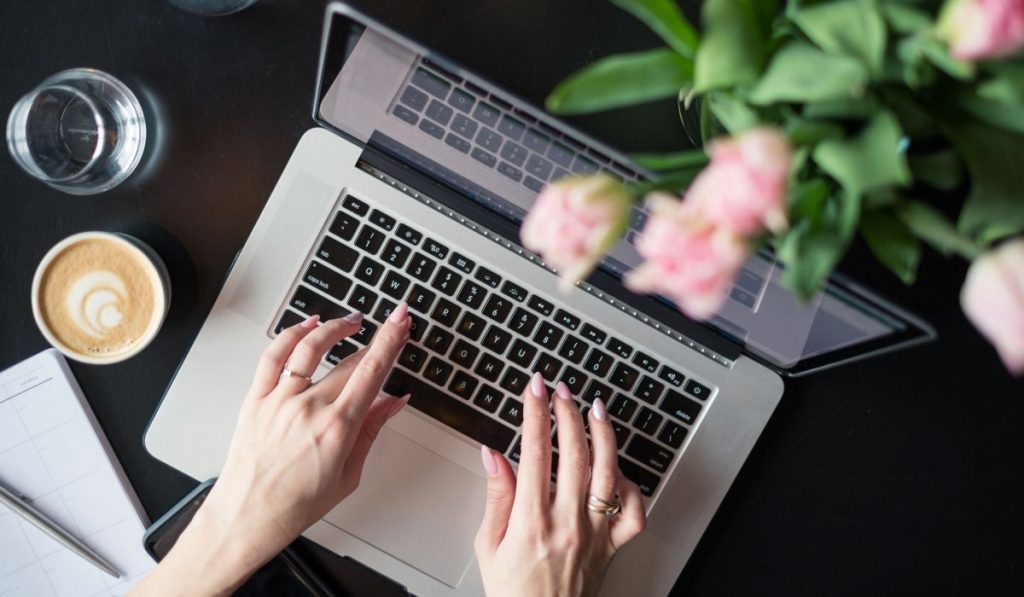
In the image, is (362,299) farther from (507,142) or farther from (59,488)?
(59,488)

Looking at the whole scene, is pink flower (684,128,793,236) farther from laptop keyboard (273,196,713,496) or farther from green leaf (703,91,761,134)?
laptop keyboard (273,196,713,496)

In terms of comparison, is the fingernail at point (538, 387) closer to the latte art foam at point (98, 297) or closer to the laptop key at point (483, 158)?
the laptop key at point (483, 158)

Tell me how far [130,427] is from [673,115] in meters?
0.62

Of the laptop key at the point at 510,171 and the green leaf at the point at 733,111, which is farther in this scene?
the laptop key at the point at 510,171

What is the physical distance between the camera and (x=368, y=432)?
75 cm

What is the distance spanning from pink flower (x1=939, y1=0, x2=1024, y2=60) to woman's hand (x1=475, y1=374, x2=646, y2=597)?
0.50m

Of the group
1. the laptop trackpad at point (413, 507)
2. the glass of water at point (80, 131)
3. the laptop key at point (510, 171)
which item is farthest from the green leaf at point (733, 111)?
the glass of water at point (80, 131)

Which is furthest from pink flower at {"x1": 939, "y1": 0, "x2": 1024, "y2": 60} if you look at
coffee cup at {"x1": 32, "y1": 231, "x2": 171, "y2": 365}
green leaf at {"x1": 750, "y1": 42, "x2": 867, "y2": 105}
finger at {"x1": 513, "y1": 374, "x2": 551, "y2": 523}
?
coffee cup at {"x1": 32, "y1": 231, "x2": 171, "y2": 365}

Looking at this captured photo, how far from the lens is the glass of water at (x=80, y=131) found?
0.76m

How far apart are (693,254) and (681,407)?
493 millimetres

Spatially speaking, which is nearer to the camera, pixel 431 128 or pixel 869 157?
pixel 869 157

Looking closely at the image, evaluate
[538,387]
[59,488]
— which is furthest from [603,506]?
[59,488]

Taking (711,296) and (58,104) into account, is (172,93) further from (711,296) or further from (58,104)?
(711,296)

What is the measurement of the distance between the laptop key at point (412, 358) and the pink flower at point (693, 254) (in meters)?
0.47
